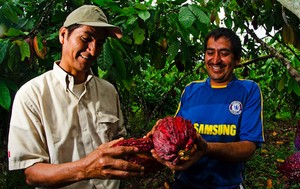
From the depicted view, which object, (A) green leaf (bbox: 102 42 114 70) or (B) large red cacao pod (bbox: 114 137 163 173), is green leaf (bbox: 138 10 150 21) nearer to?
(A) green leaf (bbox: 102 42 114 70)

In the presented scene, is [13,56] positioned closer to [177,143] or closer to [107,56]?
[107,56]

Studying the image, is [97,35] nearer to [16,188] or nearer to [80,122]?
[80,122]

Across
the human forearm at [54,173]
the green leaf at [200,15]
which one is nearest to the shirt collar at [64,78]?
the human forearm at [54,173]

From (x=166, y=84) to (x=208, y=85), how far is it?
4.63 metres

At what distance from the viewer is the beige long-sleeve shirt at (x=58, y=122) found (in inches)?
50.2

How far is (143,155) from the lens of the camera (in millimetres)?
1294

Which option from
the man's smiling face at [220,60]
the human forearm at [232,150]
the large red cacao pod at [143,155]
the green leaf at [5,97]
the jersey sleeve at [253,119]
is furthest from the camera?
the green leaf at [5,97]

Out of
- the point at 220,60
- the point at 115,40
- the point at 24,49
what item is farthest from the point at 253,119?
the point at 24,49

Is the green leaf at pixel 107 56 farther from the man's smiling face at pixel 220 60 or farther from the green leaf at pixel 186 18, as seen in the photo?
the man's smiling face at pixel 220 60

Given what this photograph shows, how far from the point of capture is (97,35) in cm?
145

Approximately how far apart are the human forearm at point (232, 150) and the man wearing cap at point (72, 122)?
30 centimetres

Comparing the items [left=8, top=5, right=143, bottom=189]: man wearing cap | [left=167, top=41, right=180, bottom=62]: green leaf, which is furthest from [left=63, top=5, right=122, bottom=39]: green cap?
[left=167, top=41, right=180, bottom=62]: green leaf

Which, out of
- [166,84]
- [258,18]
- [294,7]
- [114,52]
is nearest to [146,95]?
[166,84]

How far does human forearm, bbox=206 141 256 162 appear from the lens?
1.37m
